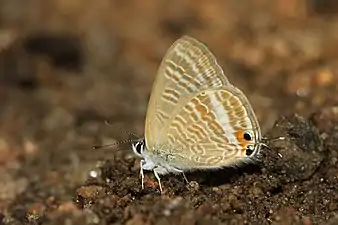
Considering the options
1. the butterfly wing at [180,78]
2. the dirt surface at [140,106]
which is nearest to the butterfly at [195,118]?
the butterfly wing at [180,78]

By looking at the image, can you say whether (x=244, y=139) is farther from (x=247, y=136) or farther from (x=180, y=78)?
(x=180, y=78)

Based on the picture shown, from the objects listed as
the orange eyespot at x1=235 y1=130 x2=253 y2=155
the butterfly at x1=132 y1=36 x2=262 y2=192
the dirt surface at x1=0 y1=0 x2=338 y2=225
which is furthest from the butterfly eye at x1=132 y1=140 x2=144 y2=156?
the orange eyespot at x1=235 y1=130 x2=253 y2=155

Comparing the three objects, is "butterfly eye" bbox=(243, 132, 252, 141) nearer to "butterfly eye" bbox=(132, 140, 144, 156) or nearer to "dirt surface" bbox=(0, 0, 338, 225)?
"dirt surface" bbox=(0, 0, 338, 225)

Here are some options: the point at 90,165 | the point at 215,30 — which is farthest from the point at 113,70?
the point at 90,165

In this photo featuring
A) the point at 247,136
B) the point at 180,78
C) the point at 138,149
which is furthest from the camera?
the point at 138,149

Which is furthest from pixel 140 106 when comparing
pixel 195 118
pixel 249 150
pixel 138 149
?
pixel 249 150

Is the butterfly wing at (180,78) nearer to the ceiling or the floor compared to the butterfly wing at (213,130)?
nearer to the ceiling

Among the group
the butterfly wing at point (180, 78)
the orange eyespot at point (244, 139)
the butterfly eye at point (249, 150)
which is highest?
the butterfly wing at point (180, 78)

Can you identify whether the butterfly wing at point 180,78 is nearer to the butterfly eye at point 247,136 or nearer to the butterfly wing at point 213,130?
the butterfly wing at point 213,130
